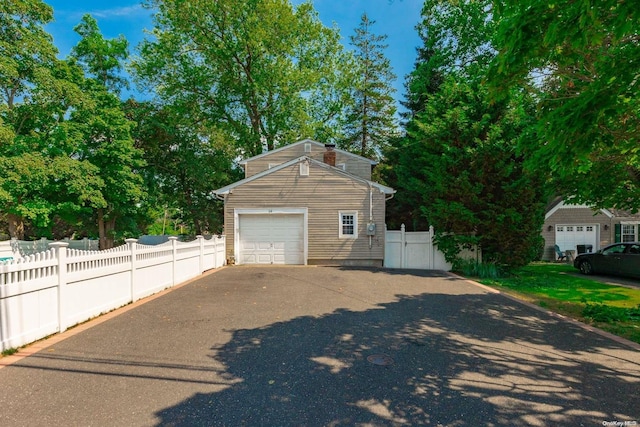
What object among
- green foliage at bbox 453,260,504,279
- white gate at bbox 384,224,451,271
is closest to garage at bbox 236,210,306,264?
white gate at bbox 384,224,451,271

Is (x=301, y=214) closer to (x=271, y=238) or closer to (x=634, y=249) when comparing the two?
(x=271, y=238)

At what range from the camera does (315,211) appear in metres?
13.2

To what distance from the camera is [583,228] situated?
18.1m

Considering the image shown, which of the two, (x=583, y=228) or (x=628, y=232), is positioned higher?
(x=583, y=228)

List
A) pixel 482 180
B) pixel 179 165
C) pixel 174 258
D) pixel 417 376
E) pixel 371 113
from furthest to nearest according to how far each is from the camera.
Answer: pixel 371 113 < pixel 179 165 < pixel 482 180 < pixel 174 258 < pixel 417 376

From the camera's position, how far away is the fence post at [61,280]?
4.63 metres

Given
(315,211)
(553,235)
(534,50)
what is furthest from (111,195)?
(553,235)

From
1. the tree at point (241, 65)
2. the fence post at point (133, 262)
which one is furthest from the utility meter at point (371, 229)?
the tree at point (241, 65)

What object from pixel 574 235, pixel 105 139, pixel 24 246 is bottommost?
pixel 24 246

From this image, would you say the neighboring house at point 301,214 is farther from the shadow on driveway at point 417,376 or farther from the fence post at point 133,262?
the shadow on driveway at point 417,376

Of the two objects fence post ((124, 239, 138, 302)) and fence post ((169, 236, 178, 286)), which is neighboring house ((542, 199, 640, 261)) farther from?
fence post ((124, 239, 138, 302))

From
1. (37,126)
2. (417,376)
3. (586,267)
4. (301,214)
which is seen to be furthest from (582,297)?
(37,126)

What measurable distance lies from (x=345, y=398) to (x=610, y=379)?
2866 millimetres

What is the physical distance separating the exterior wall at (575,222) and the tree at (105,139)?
24.5 meters
